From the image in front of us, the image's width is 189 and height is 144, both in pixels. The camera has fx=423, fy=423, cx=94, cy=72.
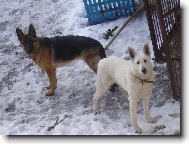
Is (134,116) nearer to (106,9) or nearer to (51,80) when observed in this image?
(51,80)

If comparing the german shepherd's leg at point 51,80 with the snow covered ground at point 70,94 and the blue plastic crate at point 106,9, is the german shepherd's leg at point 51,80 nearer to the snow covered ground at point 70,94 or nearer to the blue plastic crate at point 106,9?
the snow covered ground at point 70,94

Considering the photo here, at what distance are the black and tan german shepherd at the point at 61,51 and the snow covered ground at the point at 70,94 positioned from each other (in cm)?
56

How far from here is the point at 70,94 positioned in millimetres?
7656

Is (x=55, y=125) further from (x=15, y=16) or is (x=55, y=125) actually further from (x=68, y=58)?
(x=15, y=16)

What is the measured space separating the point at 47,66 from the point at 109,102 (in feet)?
4.17

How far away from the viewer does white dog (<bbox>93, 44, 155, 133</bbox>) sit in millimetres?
5727

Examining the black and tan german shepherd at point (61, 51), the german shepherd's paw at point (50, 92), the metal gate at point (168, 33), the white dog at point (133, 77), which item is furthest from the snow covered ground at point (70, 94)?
the black and tan german shepherd at point (61, 51)

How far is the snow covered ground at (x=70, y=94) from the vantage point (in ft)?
21.5

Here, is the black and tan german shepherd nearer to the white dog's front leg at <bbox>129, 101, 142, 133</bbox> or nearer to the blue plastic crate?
the white dog's front leg at <bbox>129, 101, 142, 133</bbox>

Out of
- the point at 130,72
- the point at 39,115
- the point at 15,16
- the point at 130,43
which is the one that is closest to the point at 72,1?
the point at 15,16

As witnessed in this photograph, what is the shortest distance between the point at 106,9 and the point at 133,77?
4.05 metres

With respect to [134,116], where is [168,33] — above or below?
above

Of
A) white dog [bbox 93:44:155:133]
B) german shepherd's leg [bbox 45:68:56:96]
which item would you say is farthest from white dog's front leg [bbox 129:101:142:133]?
german shepherd's leg [bbox 45:68:56:96]

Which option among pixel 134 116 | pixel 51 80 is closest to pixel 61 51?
pixel 51 80
